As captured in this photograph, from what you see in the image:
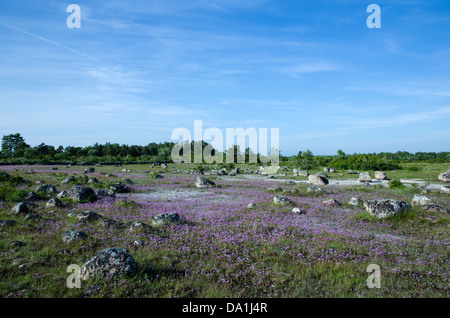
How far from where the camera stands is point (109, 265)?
5887mm

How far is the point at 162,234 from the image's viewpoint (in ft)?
31.6

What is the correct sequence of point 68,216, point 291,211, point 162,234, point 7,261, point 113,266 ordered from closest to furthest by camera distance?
point 113,266 → point 7,261 → point 162,234 → point 68,216 → point 291,211

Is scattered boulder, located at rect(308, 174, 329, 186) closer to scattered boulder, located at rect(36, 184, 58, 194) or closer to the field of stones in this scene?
the field of stones

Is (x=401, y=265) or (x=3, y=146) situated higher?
(x=3, y=146)

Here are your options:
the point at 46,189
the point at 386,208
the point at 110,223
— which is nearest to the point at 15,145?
the point at 46,189

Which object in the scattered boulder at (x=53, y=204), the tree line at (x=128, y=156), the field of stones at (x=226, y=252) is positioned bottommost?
the field of stones at (x=226, y=252)

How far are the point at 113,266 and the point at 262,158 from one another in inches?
2906

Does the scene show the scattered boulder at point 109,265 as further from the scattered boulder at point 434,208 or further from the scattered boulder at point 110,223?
the scattered boulder at point 434,208

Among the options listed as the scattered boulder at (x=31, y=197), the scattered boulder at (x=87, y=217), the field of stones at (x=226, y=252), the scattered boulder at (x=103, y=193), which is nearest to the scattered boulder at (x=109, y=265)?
the field of stones at (x=226, y=252)

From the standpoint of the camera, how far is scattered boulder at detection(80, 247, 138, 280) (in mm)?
5815

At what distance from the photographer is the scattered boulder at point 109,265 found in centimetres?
581
